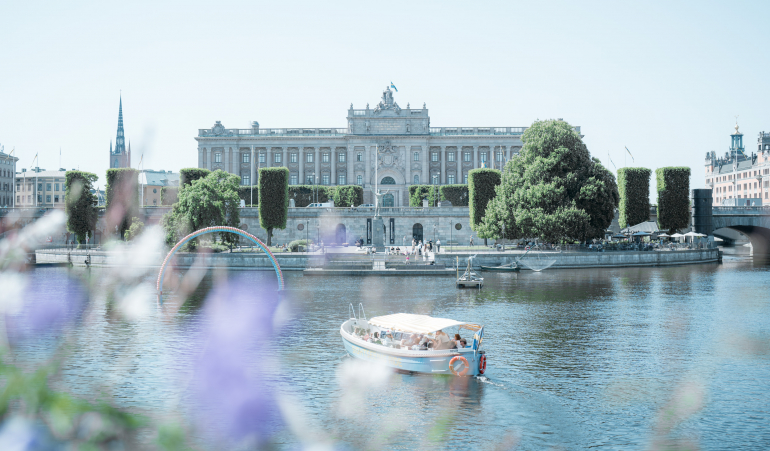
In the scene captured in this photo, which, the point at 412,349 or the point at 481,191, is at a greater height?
the point at 481,191

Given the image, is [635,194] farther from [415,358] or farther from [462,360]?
[415,358]

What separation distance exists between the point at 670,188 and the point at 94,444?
97550mm

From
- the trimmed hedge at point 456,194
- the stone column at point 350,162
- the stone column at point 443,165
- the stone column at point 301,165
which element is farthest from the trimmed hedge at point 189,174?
the stone column at point 443,165

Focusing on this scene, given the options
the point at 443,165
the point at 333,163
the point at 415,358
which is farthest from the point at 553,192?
the point at 333,163

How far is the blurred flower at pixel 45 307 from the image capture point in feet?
145

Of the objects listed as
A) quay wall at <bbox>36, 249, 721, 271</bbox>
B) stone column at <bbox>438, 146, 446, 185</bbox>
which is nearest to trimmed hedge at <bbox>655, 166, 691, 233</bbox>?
quay wall at <bbox>36, 249, 721, 271</bbox>

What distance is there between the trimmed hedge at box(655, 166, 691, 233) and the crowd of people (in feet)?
266

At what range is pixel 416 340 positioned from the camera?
32625 mm

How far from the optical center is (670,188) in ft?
343

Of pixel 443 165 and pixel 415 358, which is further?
pixel 443 165

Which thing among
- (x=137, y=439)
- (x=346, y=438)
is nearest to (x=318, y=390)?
(x=346, y=438)

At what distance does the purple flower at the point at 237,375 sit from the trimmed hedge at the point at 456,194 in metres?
81.9

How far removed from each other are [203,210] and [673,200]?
6809cm

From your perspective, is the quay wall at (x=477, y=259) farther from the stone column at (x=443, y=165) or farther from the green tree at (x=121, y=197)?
the stone column at (x=443, y=165)
